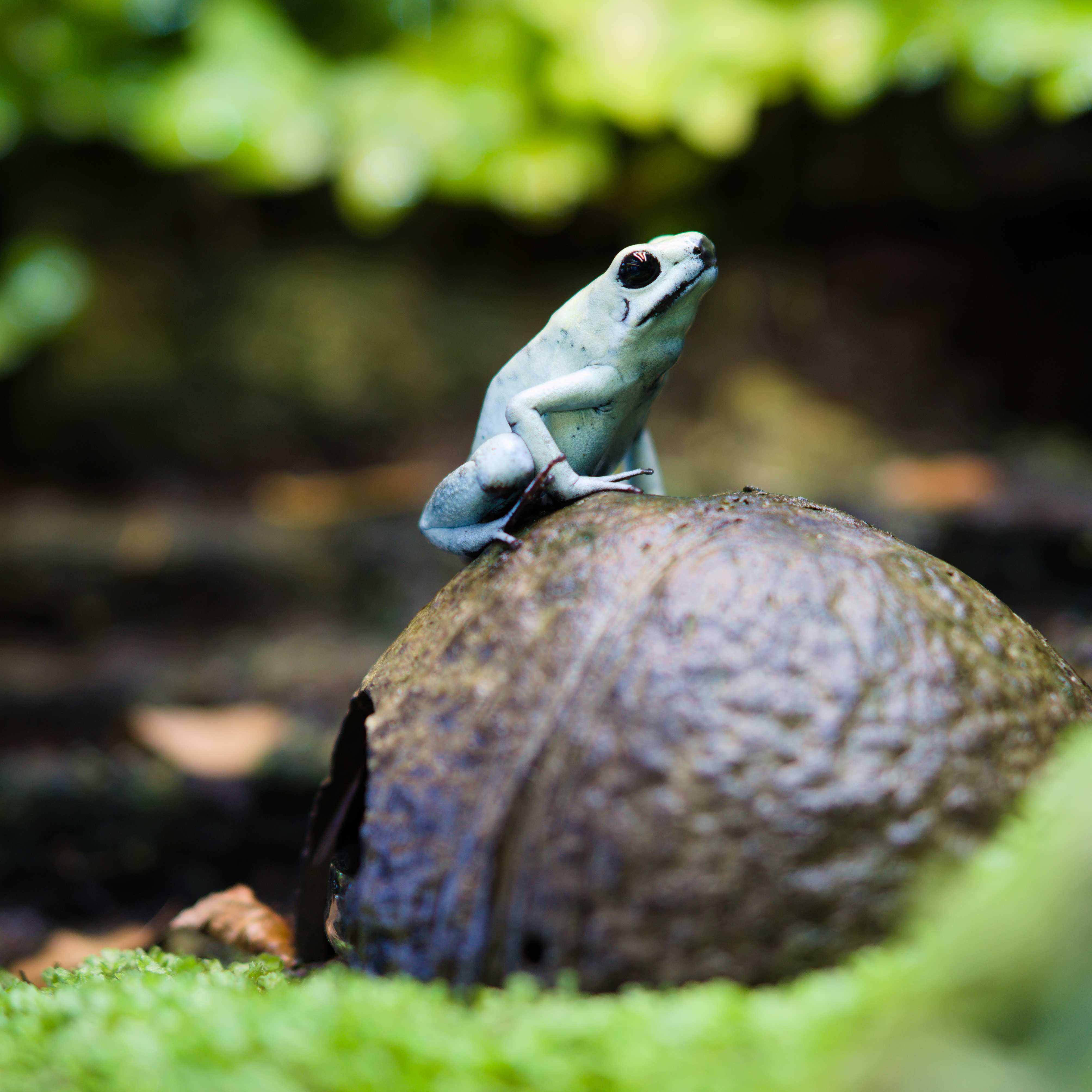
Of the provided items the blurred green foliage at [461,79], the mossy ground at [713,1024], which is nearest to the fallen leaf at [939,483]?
the blurred green foliage at [461,79]

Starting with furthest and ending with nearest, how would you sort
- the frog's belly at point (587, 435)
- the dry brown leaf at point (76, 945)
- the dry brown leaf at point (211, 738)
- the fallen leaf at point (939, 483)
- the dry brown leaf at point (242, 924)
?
1. the fallen leaf at point (939, 483)
2. the dry brown leaf at point (211, 738)
3. the dry brown leaf at point (76, 945)
4. the dry brown leaf at point (242, 924)
5. the frog's belly at point (587, 435)

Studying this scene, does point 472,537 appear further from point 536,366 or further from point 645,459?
point 645,459

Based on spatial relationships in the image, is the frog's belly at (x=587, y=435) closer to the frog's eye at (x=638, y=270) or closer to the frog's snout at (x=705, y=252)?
the frog's eye at (x=638, y=270)

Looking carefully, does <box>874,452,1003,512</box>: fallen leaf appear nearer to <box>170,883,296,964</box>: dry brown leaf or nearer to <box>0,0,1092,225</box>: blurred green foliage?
<box>0,0,1092,225</box>: blurred green foliage

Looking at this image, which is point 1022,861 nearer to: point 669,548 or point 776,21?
point 669,548

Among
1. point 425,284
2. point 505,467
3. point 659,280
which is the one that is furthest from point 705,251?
point 425,284

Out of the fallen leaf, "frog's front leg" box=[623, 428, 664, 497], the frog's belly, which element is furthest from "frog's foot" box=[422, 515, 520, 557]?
the fallen leaf

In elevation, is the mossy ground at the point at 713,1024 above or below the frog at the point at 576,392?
below
